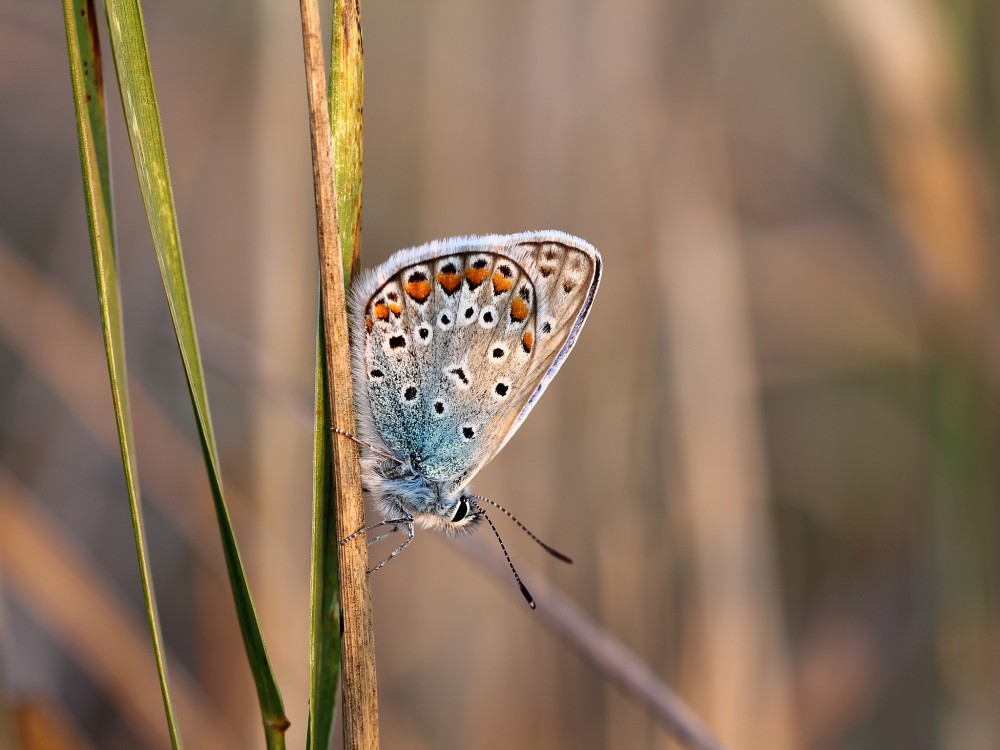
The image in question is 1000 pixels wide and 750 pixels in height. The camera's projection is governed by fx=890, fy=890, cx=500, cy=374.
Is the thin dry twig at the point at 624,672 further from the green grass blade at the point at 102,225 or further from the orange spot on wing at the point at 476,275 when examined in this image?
the green grass blade at the point at 102,225

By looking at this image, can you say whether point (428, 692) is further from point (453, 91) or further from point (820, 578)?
point (453, 91)

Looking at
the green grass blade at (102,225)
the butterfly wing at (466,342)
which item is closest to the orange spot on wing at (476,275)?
the butterfly wing at (466,342)

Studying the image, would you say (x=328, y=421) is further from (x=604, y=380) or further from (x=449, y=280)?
(x=604, y=380)

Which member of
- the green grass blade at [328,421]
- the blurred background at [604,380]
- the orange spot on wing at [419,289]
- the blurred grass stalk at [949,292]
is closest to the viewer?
the green grass blade at [328,421]

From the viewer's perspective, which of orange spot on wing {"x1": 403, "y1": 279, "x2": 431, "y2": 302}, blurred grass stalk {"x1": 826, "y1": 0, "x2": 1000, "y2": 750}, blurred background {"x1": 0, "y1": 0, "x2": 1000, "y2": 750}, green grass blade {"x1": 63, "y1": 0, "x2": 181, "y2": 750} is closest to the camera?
green grass blade {"x1": 63, "y1": 0, "x2": 181, "y2": 750}

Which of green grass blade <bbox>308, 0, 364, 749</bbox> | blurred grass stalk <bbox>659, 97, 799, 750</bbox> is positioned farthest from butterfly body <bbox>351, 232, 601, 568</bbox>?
blurred grass stalk <bbox>659, 97, 799, 750</bbox>

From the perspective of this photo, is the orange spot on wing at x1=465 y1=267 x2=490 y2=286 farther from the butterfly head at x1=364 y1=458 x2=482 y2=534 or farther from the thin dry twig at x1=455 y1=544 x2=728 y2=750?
the thin dry twig at x1=455 y1=544 x2=728 y2=750

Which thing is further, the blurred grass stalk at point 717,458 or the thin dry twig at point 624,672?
the blurred grass stalk at point 717,458
